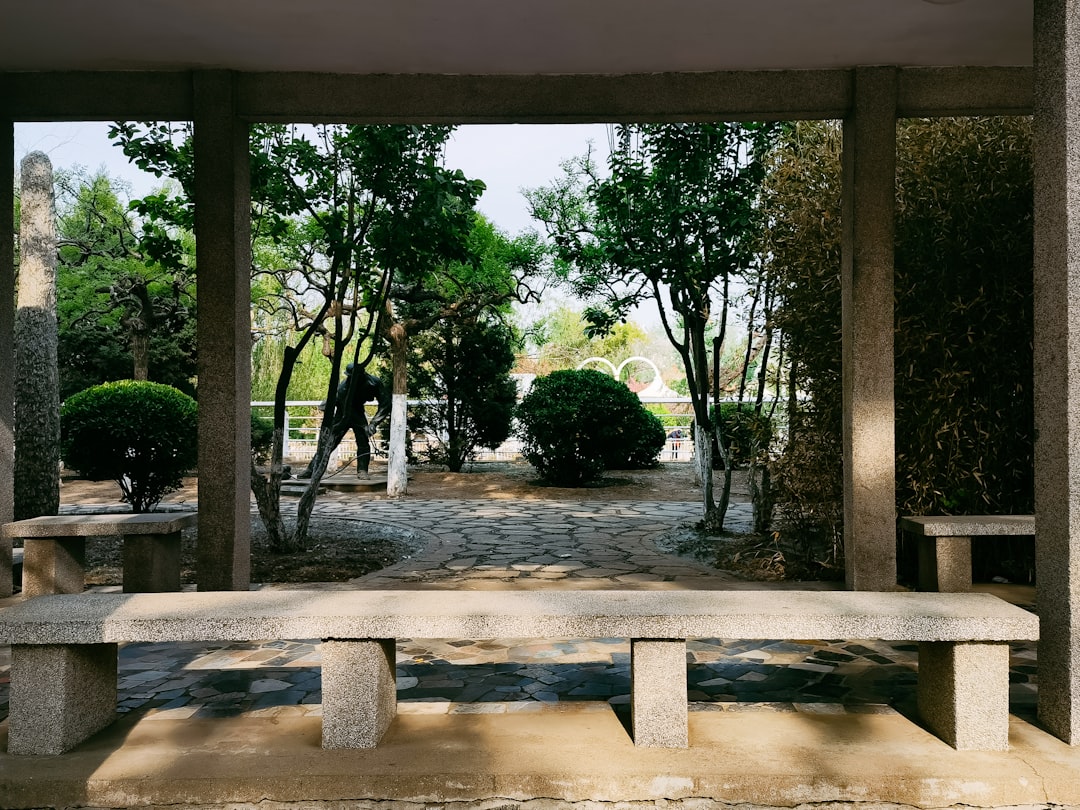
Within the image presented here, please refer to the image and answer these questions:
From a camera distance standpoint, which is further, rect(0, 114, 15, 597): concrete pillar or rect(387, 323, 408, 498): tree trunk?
rect(387, 323, 408, 498): tree trunk

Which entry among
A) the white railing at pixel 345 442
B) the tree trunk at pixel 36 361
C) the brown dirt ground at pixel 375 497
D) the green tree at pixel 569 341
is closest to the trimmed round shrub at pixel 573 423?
the brown dirt ground at pixel 375 497

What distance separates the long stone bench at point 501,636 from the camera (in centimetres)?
298

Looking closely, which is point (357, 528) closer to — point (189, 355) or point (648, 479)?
point (648, 479)

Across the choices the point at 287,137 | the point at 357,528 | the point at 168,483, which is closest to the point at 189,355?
the point at 168,483

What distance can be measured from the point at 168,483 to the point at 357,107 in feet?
19.7

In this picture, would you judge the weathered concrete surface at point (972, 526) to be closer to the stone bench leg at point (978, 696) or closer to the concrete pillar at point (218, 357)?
the stone bench leg at point (978, 696)

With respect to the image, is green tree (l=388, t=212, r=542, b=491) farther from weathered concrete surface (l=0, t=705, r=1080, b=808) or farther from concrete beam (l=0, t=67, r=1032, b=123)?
weathered concrete surface (l=0, t=705, r=1080, b=808)

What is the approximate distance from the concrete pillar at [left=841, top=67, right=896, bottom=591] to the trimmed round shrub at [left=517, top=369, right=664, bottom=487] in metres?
8.03

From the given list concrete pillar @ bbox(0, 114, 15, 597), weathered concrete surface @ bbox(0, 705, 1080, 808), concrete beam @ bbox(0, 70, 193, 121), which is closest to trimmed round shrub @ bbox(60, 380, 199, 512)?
concrete pillar @ bbox(0, 114, 15, 597)

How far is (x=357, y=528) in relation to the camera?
9.18 meters

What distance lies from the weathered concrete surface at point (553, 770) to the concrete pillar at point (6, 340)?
9.79ft

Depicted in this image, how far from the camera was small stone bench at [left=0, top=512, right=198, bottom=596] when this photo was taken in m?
5.32

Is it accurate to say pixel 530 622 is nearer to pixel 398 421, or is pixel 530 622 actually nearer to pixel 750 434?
pixel 750 434

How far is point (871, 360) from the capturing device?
5.10 metres
